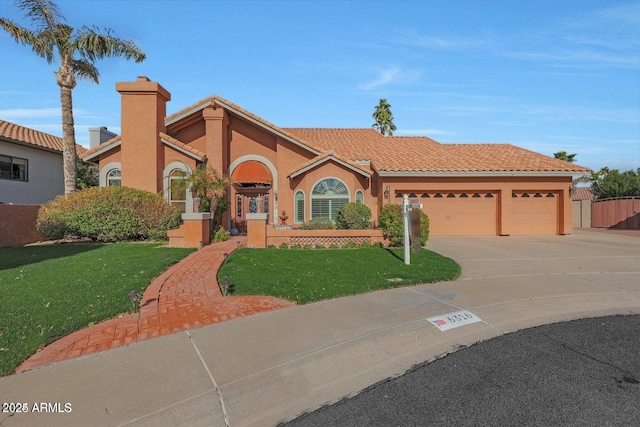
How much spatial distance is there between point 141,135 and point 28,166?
11.4 m

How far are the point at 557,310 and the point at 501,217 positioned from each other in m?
14.7

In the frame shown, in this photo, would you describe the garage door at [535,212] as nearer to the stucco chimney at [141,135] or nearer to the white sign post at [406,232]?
the white sign post at [406,232]

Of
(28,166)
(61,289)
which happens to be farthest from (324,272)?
(28,166)

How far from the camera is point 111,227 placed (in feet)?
47.2

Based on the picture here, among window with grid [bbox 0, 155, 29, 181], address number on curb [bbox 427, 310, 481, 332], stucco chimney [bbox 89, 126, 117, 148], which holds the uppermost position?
stucco chimney [bbox 89, 126, 117, 148]

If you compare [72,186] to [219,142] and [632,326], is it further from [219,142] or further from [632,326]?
[632,326]

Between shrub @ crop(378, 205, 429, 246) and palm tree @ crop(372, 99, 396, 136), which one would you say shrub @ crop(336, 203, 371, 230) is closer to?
shrub @ crop(378, 205, 429, 246)

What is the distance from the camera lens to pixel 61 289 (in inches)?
273

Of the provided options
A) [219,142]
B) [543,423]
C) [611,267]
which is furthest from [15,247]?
[611,267]

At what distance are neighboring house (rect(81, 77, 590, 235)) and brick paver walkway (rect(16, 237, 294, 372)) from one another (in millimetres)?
10488

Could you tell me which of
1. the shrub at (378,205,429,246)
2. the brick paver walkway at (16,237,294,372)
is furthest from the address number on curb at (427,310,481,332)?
the shrub at (378,205,429,246)

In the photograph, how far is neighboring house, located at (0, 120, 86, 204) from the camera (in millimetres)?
21078

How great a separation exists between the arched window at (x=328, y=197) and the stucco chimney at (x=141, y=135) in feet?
25.4

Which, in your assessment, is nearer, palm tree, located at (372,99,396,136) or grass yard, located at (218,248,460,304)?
grass yard, located at (218,248,460,304)
